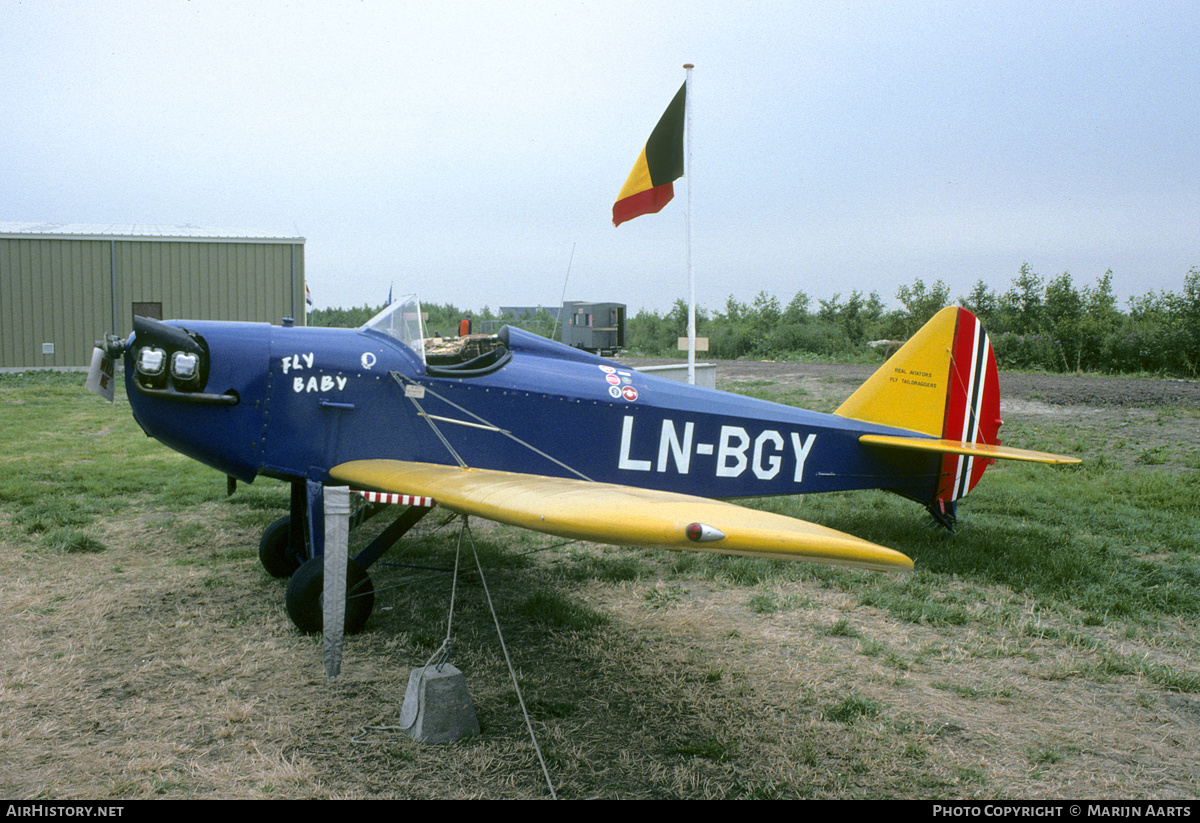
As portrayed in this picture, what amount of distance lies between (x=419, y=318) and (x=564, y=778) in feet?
10.0

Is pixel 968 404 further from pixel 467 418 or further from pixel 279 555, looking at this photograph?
pixel 279 555

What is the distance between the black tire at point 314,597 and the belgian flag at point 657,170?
5496 mm

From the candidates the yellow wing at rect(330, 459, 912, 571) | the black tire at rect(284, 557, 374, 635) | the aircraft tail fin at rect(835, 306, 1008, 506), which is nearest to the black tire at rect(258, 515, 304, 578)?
the black tire at rect(284, 557, 374, 635)

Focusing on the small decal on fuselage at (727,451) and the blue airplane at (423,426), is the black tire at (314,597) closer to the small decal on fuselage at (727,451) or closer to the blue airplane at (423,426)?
the blue airplane at (423,426)

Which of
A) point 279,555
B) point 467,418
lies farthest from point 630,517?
point 279,555

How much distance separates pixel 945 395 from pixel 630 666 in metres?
3.63

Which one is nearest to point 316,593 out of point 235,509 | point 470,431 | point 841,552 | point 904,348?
point 470,431

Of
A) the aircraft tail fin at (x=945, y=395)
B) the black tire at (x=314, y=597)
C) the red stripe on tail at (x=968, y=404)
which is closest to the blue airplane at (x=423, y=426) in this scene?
the black tire at (x=314, y=597)

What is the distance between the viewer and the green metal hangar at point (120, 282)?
19.9 meters

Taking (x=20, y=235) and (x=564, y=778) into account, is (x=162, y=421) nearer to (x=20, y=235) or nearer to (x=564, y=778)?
(x=564, y=778)

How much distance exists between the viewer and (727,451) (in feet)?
16.9

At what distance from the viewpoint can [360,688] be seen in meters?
3.77

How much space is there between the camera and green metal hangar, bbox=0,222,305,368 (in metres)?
19.9

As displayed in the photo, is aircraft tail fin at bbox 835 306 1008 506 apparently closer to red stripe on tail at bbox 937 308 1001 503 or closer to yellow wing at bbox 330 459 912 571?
red stripe on tail at bbox 937 308 1001 503
